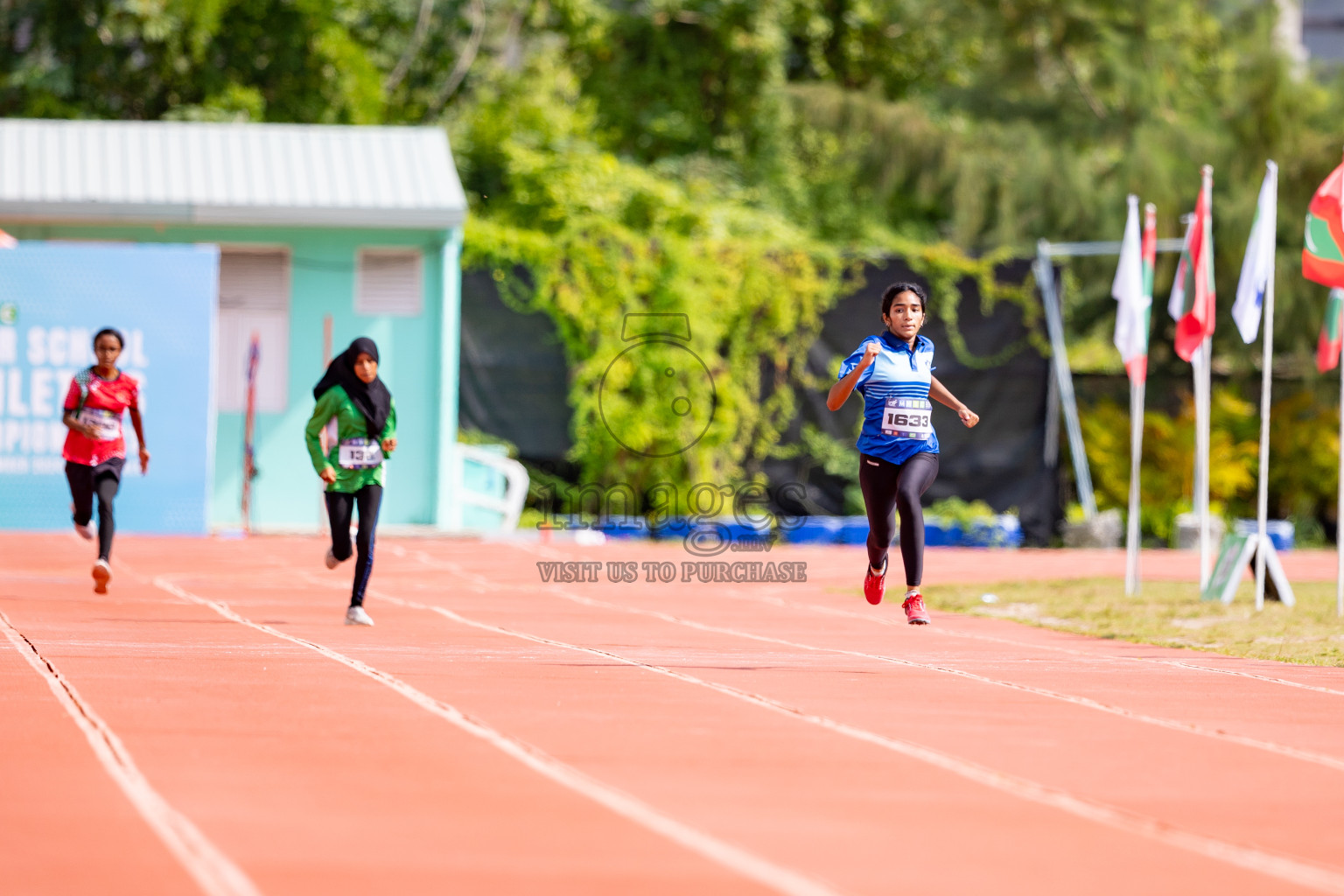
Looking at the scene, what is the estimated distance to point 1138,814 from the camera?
5719mm

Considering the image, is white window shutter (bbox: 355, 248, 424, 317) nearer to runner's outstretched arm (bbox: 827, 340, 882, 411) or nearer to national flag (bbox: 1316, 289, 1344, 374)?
national flag (bbox: 1316, 289, 1344, 374)

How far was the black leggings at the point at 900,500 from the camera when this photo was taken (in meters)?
10.0

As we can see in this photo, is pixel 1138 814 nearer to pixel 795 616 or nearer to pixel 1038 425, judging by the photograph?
pixel 795 616

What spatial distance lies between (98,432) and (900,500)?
5836mm

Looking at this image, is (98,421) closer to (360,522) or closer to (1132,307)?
(360,522)

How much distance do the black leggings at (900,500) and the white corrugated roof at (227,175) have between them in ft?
33.7

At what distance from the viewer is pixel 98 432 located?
1241 centimetres

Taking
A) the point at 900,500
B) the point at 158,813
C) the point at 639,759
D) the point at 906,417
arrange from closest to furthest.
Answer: the point at 158,813
the point at 639,759
the point at 900,500
the point at 906,417

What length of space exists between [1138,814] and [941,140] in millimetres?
22066

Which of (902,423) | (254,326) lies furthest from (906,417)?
(254,326)

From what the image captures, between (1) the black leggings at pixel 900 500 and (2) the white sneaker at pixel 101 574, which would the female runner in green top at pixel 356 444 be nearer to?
(2) the white sneaker at pixel 101 574

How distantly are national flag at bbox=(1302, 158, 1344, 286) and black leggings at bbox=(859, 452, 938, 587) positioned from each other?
4543mm

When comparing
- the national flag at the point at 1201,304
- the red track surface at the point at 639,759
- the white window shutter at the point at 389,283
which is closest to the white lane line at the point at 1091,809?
the red track surface at the point at 639,759

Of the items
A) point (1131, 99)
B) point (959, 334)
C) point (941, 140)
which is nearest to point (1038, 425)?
point (959, 334)
